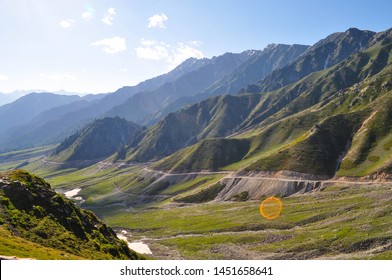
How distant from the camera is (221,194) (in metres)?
198

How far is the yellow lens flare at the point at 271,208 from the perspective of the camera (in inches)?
5488

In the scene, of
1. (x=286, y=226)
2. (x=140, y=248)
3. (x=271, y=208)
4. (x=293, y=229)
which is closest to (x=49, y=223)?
(x=140, y=248)

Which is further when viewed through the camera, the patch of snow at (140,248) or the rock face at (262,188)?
the rock face at (262,188)

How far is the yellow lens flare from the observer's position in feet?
457

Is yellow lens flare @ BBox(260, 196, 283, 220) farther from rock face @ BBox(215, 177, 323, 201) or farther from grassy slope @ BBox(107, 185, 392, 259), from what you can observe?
rock face @ BBox(215, 177, 323, 201)

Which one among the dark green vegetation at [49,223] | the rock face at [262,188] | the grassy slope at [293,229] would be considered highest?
the dark green vegetation at [49,223]

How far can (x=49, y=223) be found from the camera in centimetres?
5862

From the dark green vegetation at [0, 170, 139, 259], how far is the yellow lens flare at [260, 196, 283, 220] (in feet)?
266

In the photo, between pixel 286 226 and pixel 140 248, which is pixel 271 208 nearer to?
pixel 286 226

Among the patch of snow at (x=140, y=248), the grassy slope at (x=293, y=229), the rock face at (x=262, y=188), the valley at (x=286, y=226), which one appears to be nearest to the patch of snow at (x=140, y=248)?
the patch of snow at (x=140, y=248)

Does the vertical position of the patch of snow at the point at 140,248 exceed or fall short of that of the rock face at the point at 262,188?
it falls short

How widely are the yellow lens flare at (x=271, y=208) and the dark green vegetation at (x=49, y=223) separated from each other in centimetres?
8102

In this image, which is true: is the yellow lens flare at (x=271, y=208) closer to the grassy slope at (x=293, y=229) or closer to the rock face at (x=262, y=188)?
the grassy slope at (x=293, y=229)
